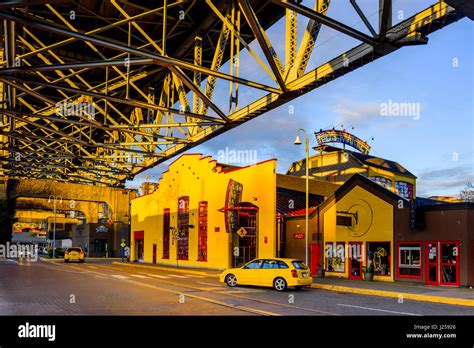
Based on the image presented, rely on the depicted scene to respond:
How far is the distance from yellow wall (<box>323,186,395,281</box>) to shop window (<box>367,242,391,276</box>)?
0.89 ft

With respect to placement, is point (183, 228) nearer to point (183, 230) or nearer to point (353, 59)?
point (183, 230)

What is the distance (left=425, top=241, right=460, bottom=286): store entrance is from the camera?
2486 centimetres

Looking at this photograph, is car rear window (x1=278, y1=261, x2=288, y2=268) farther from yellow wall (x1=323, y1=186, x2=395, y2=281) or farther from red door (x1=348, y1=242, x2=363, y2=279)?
red door (x1=348, y1=242, x2=363, y2=279)

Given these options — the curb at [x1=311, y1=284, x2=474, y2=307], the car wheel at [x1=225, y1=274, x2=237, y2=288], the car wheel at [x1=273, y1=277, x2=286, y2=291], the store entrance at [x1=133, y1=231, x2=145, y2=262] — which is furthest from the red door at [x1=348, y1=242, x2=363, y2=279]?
the store entrance at [x1=133, y1=231, x2=145, y2=262]

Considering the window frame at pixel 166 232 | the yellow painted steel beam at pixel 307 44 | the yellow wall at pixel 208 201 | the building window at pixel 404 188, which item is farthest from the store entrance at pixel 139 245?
the yellow painted steel beam at pixel 307 44

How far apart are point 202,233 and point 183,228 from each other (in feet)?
13.3

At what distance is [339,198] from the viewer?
32.3 meters

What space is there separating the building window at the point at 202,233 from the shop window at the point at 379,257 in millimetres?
16462

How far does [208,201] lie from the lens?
139 feet

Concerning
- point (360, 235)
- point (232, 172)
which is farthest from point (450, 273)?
point (232, 172)

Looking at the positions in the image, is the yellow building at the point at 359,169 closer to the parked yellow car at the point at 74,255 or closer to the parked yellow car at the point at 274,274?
the parked yellow car at the point at 74,255

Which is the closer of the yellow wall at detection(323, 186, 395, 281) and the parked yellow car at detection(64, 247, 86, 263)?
the yellow wall at detection(323, 186, 395, 281)
